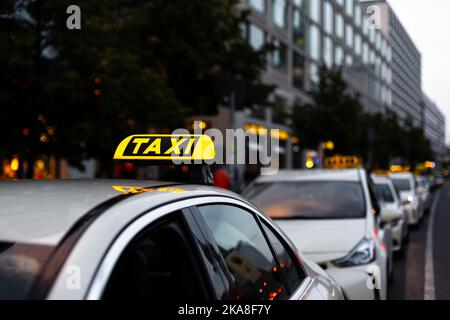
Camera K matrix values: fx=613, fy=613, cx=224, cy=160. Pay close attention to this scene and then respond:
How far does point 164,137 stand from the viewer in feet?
10.3

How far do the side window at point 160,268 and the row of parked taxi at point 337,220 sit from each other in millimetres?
3092

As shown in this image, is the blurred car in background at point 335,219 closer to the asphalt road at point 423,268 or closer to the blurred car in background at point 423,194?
the asphalt road at point 423,268

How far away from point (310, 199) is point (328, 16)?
43632 millimetres

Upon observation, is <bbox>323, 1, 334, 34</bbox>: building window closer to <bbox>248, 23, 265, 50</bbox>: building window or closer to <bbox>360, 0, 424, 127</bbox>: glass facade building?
<bbox>360, 0, 424, 127</bbox>: glass facade building

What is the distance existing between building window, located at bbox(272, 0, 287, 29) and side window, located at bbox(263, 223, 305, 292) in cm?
3346

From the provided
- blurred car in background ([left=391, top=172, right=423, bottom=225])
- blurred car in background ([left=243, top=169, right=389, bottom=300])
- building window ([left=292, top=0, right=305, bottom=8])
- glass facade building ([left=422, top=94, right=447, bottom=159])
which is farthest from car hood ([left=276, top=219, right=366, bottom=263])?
glass facade building ([left=422, top=94, right=447, bottom=159])

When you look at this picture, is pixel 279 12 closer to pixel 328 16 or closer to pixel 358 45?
pixel 328 16

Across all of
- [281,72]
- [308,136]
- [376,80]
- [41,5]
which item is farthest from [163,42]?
[376,80]

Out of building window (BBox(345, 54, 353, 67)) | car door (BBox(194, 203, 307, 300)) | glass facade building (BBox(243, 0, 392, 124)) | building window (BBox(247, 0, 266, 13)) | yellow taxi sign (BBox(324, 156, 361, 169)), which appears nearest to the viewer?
car door (BBox(194, 203, 307, 300))

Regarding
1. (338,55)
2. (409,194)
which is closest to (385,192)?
(409,194)

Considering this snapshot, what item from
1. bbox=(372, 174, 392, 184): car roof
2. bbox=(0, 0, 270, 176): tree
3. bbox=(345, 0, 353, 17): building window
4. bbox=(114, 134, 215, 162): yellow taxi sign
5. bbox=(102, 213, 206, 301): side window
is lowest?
bbox=(372, 174, 392, 184): car roof

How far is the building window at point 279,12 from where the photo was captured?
3559 cm

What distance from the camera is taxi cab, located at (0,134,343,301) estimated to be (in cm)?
151
